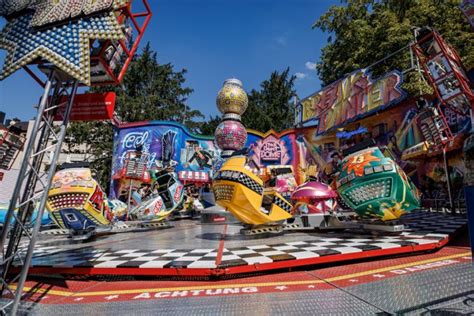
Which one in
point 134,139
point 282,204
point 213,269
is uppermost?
point 134,139

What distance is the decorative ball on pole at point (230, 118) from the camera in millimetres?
11273

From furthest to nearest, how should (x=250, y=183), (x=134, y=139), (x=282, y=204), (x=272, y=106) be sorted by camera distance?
1. (x=272, y=106)
2. (x=134, y=139)
3. (x=282, y=204)
4. (x=250, y=183)

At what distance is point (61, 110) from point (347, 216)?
563 centimetres

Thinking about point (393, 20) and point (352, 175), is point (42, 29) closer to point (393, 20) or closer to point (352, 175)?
point (352, 175)

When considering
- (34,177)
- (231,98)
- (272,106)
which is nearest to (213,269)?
(34,177)

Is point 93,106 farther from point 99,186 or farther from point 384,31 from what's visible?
point 384,31

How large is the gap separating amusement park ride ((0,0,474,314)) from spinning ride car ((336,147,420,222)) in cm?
2

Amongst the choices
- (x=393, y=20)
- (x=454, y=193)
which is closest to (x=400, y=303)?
(x=454, y=193)

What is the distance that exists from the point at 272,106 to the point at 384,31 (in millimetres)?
17116

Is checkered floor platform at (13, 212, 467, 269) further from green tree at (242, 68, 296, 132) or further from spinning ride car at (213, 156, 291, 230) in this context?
green tree at (242, 68, 296, 132)

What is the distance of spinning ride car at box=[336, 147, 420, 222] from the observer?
4.39 metres

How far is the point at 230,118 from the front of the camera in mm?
11719

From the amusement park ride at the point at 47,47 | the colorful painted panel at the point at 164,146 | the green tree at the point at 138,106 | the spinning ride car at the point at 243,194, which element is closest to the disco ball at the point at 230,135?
the spinning ride car at the point at 243,194

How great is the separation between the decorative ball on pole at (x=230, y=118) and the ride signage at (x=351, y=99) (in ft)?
19.1
